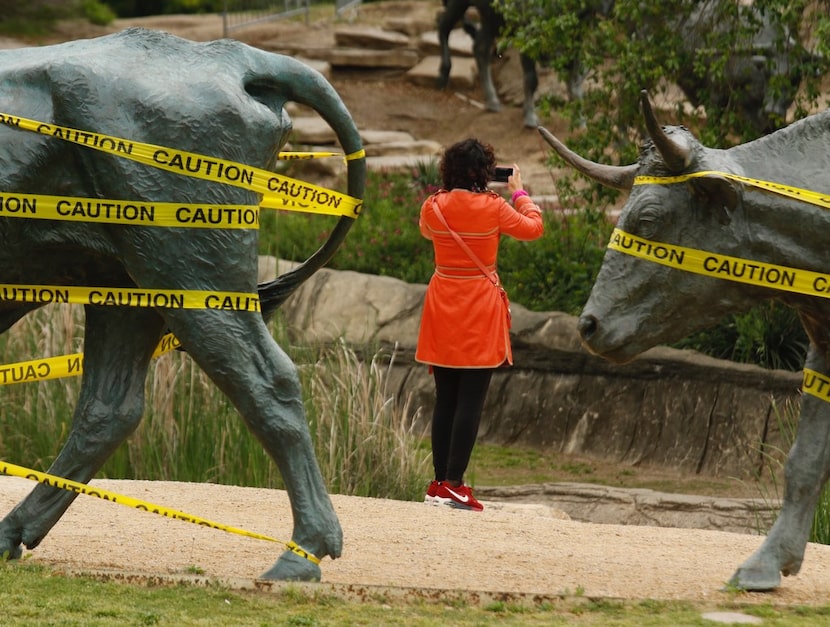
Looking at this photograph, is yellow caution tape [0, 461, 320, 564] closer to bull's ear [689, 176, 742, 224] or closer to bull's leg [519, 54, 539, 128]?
bull's ear [689, 176, 742, 224]

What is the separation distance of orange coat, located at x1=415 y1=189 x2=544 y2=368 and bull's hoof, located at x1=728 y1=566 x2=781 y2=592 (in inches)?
111

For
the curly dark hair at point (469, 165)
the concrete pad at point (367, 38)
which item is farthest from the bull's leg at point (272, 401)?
the concrete pad at point (367, 38)

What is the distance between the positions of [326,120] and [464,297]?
2549mm

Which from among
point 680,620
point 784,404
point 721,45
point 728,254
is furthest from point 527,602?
point 721,45

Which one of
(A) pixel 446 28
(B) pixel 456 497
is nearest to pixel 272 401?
(B) pixel 456 497

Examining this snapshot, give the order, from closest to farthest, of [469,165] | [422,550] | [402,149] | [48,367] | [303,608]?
[303,608] → [422,550] → [48,367] → [469,165] → [402,149]

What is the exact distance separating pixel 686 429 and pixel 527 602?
564 cm

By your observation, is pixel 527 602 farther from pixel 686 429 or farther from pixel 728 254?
pixel 686 429

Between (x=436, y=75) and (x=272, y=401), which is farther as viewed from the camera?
(x=436, y=75)

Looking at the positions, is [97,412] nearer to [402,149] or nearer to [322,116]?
[322,116]

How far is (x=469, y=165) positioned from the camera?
760cm

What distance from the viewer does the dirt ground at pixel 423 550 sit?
16.5ft

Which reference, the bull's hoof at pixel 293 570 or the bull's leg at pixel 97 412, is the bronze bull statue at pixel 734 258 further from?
the bull's leg at pixel 97 412

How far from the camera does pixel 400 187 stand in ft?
51.3
